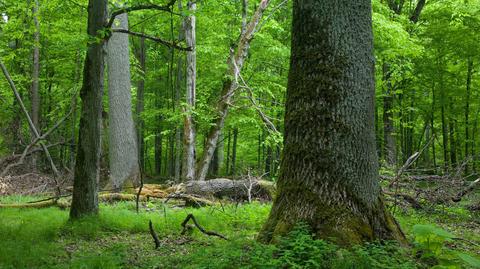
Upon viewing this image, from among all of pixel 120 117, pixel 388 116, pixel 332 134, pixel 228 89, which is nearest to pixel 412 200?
Answer: pixel 332 134

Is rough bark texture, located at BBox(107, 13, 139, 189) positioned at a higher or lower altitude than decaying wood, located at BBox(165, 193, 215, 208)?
higher

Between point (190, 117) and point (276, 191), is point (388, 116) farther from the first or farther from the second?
point (276, 191)

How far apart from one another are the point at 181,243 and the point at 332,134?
2913mm

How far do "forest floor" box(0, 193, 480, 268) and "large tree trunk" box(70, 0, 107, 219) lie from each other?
1.42 ft

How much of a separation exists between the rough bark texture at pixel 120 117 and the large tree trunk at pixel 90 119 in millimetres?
5139

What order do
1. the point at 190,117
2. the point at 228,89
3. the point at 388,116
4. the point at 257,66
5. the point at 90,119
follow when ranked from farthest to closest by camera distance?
the point at 388,116, the point at 257,66, the point at 228,89, the point at 190,117, the point at 90,119

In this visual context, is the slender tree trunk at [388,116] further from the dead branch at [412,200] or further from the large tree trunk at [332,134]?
the large tree trunk at [332,134]

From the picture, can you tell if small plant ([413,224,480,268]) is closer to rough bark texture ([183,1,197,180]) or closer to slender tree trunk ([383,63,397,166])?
rough bark texture ([183,1,197,180])

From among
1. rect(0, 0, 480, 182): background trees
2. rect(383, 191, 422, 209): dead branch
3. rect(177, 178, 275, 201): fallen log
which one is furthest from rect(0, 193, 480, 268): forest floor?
rect(0, 0, 480, 182): background trees

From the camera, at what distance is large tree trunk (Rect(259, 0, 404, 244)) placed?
184 inches

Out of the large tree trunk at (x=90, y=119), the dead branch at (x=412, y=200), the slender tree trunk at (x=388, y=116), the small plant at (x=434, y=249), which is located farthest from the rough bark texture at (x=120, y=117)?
the slender tree trunk at (x=388, y=116)

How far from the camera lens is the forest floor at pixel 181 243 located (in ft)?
13.6

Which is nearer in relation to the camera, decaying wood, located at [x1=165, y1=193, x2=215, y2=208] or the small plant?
the small plant

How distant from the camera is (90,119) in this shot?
7.05 m
